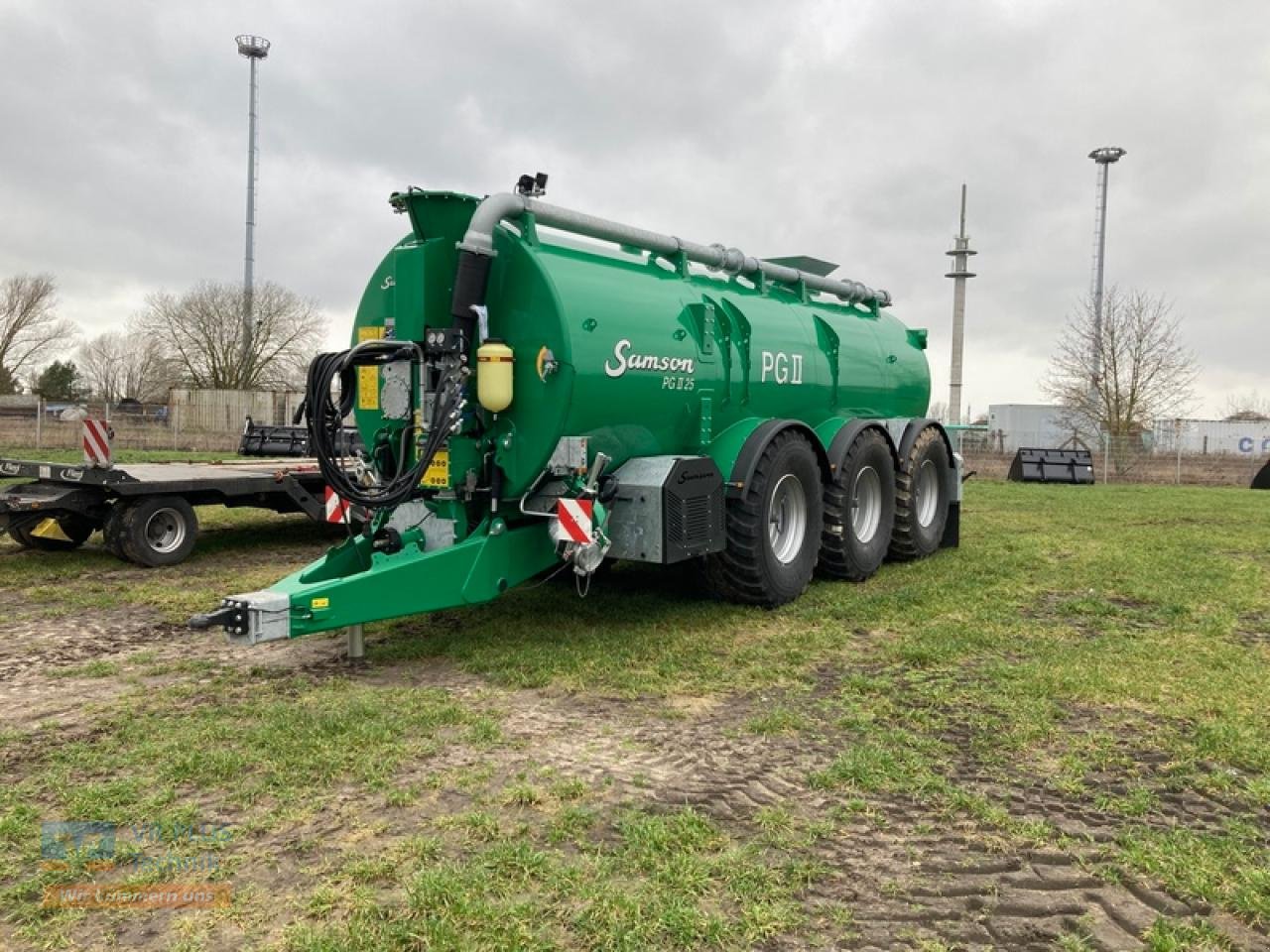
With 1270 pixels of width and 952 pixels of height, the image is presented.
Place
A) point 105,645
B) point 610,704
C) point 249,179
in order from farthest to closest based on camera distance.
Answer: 1. point 249,179
2. point 105,645
3. point 610,704

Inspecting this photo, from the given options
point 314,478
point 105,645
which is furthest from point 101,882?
point 314,478

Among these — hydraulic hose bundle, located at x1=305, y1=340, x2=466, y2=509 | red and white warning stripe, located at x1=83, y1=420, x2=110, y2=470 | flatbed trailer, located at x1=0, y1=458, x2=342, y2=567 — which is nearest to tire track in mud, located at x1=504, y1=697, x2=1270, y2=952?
hydraulic hose bundle, located at x1=305, y1=340, x2=466, y2=509

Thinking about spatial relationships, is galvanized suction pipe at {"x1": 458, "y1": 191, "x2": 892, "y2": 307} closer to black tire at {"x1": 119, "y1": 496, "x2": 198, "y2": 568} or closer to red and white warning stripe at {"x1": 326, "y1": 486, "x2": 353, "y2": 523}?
red and white warning stripe at {"x1": 326, "y1": 486, "x2": 353, "y2": 523}

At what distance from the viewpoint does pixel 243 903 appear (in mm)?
2859

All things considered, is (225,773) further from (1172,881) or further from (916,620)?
(916,620)

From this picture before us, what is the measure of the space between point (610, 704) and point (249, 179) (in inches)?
1326

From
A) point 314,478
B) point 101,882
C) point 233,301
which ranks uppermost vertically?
point 233,301

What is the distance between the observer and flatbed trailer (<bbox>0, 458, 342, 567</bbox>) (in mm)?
8023

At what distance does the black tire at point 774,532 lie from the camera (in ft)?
21.5

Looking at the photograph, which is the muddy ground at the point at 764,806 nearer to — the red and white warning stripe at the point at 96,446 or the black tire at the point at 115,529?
the black tire at the point at 115,529

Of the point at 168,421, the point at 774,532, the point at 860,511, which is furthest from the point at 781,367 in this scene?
the point at 168,421

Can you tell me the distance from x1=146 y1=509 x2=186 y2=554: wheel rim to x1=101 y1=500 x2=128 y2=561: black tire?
22cm

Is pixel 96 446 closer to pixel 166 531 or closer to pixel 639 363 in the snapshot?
pixel 166 531

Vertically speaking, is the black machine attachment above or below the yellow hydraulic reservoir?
below
